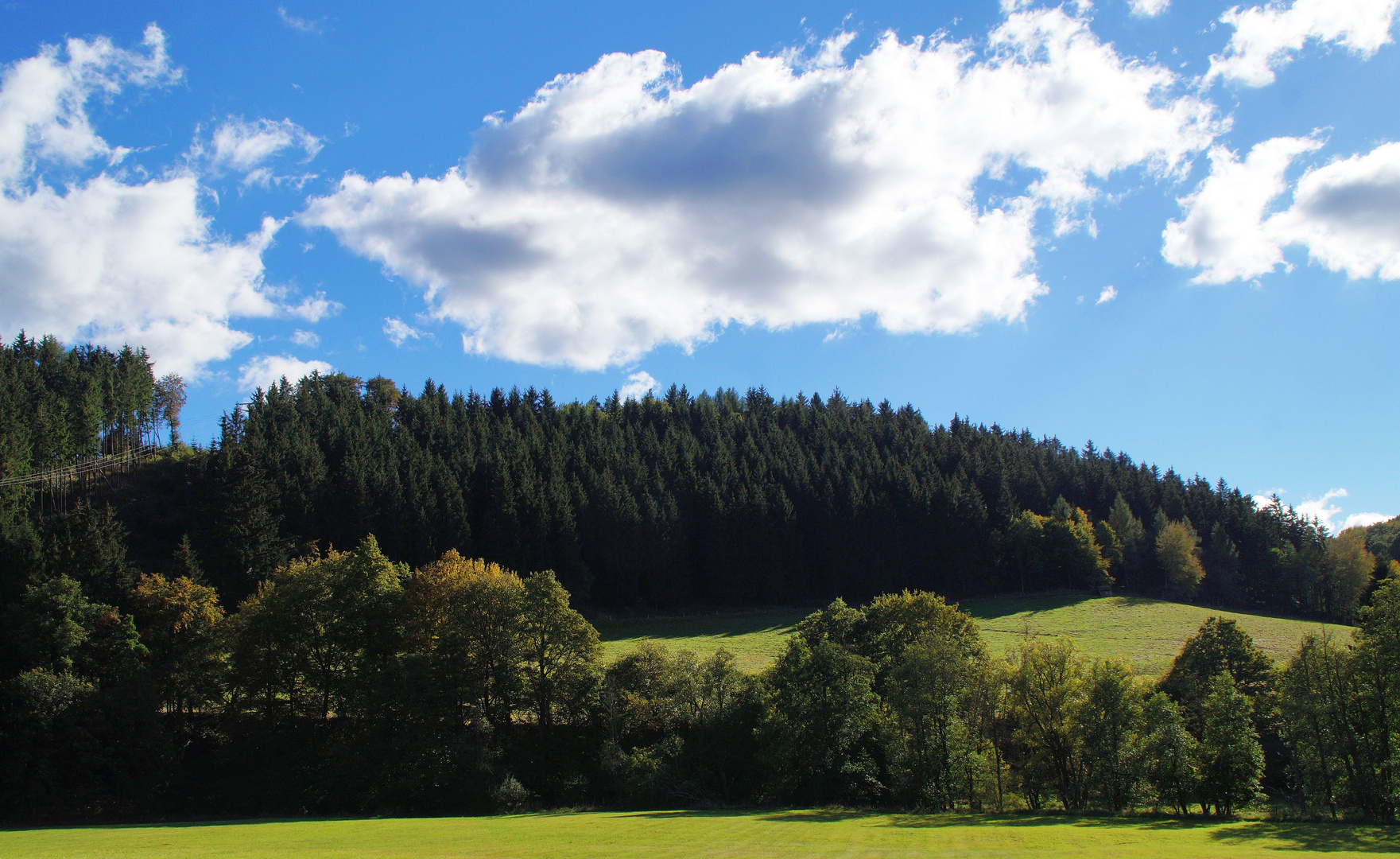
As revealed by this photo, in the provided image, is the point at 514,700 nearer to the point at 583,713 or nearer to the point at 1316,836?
the point at 583,713

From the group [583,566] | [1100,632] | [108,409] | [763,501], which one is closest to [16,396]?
[108,409]

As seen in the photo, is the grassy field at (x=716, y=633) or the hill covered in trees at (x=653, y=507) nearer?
the grassy field at (x=716, y=633)

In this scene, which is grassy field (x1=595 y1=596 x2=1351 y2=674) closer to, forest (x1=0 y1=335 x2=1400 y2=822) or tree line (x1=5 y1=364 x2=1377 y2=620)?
tree line (x1=5 y1=364 x2=1377 y2=620)

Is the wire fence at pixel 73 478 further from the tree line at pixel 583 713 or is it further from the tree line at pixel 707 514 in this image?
the tree line at pixel 583 713

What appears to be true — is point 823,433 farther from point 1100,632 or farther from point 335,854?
point 335,854

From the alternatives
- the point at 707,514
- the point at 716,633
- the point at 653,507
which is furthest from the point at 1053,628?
the point at 653,507

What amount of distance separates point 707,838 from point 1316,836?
2641 cm

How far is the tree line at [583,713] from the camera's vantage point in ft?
132

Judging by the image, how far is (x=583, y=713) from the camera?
50938mm

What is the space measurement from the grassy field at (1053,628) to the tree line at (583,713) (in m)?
17.4

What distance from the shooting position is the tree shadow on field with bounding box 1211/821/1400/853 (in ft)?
93.3

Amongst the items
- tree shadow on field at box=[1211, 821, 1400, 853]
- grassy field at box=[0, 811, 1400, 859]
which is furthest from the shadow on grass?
tree shadow on field at box=[1211, 821, 1400, 853]

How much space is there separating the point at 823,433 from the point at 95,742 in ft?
451

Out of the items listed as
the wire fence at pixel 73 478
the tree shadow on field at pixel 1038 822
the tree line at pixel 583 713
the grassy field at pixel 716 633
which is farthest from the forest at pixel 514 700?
the grassy field at pixel 716 633
